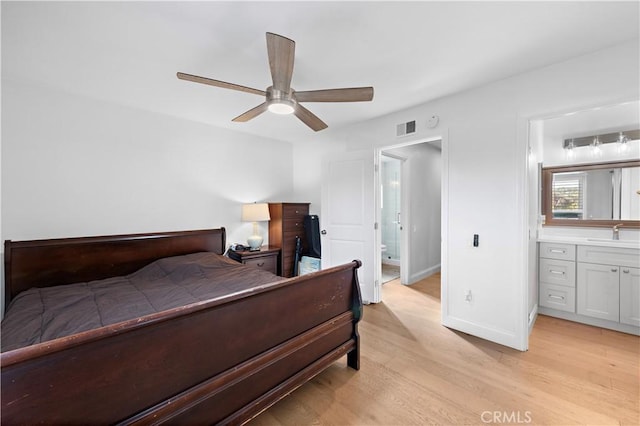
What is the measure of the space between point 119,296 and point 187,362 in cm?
127

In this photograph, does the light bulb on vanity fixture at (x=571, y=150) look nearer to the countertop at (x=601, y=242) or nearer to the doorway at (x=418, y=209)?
the countertop at (x=601, y=242)

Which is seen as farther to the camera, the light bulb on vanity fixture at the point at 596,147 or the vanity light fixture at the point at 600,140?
the light bulb on vanity fixture at the point at 596,147

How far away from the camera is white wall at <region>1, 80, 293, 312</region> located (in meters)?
2.41

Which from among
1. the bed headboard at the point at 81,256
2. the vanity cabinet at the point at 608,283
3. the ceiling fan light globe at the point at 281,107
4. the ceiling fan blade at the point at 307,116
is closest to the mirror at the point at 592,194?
the vanity cabinet at the point at 608,283

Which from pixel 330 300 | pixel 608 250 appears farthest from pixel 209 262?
pixel 608 250

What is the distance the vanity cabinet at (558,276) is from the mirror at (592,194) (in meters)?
0.68

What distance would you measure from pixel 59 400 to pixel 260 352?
Answer: 0.84m

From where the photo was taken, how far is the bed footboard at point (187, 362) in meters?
0.91

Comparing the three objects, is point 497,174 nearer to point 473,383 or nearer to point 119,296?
point 473,383

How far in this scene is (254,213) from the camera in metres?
3.83

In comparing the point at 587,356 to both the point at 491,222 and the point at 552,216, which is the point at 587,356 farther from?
the point at 552,216

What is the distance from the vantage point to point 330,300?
2.00 meters

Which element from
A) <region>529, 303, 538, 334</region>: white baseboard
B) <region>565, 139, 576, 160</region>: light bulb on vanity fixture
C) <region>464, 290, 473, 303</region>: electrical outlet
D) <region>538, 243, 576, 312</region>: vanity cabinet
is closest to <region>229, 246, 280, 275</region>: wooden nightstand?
<region>464, 290, 473, 303</region>: electrical outlet

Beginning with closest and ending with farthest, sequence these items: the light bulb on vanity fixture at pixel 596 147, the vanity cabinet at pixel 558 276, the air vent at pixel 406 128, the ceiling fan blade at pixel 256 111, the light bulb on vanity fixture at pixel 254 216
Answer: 1. the ceiling fan blade at pixel 256 111
2. the vanity cabinet at pixel 558 276
3. the air vent at pixel 406 128
4. the light bulb on vanity fixture at pixel 596 147
5. the light bulb on vanity fixture at pixel 254 216
